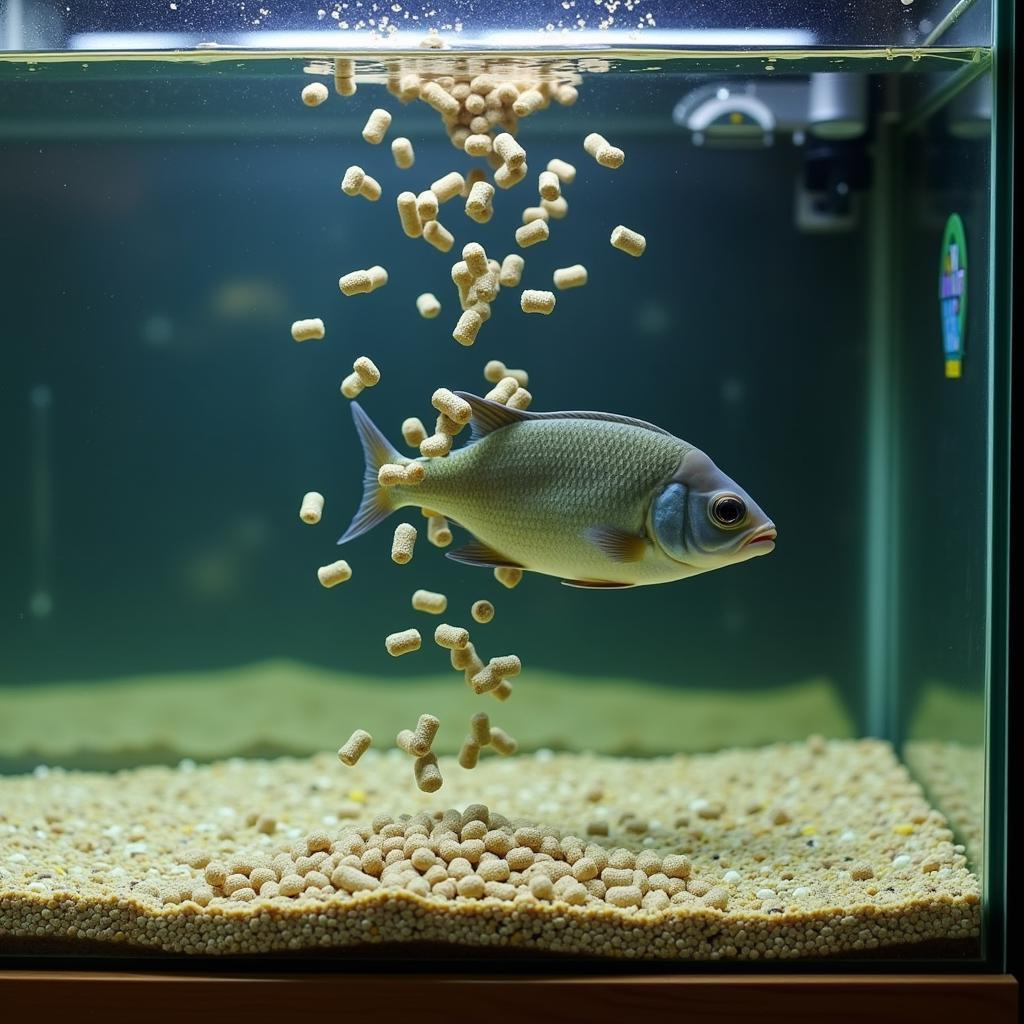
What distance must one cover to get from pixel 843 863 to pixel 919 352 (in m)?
1.55

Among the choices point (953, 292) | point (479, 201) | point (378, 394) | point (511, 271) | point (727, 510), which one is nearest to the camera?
point (727, 510)

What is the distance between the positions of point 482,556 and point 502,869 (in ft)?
2.28

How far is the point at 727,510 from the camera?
2211 millimetres

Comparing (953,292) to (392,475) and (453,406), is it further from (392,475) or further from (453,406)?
(392,475)

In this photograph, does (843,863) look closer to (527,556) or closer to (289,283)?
(527,556)

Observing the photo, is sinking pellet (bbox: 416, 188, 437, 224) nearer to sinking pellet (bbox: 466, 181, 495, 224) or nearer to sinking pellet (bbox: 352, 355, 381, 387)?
sinking pellet (bbox: 466, 181, 495, 224)

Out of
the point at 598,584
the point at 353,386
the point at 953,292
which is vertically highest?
the point at 953,292

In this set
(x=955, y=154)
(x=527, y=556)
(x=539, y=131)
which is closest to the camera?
(x=527, y=556)

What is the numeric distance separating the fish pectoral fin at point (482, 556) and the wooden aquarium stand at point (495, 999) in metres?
0.88

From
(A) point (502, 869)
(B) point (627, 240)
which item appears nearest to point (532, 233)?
(B) point (627, 240)

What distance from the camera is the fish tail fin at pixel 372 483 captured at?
2443 millimetres

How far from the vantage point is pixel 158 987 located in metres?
2.22

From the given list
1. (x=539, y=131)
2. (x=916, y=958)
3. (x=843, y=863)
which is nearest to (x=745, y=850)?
(x=843, y=863)

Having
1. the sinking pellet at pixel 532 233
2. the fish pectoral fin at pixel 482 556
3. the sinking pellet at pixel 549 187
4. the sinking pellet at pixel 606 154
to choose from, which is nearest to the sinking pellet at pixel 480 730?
the fish pectoral fin at pixel 482 556
